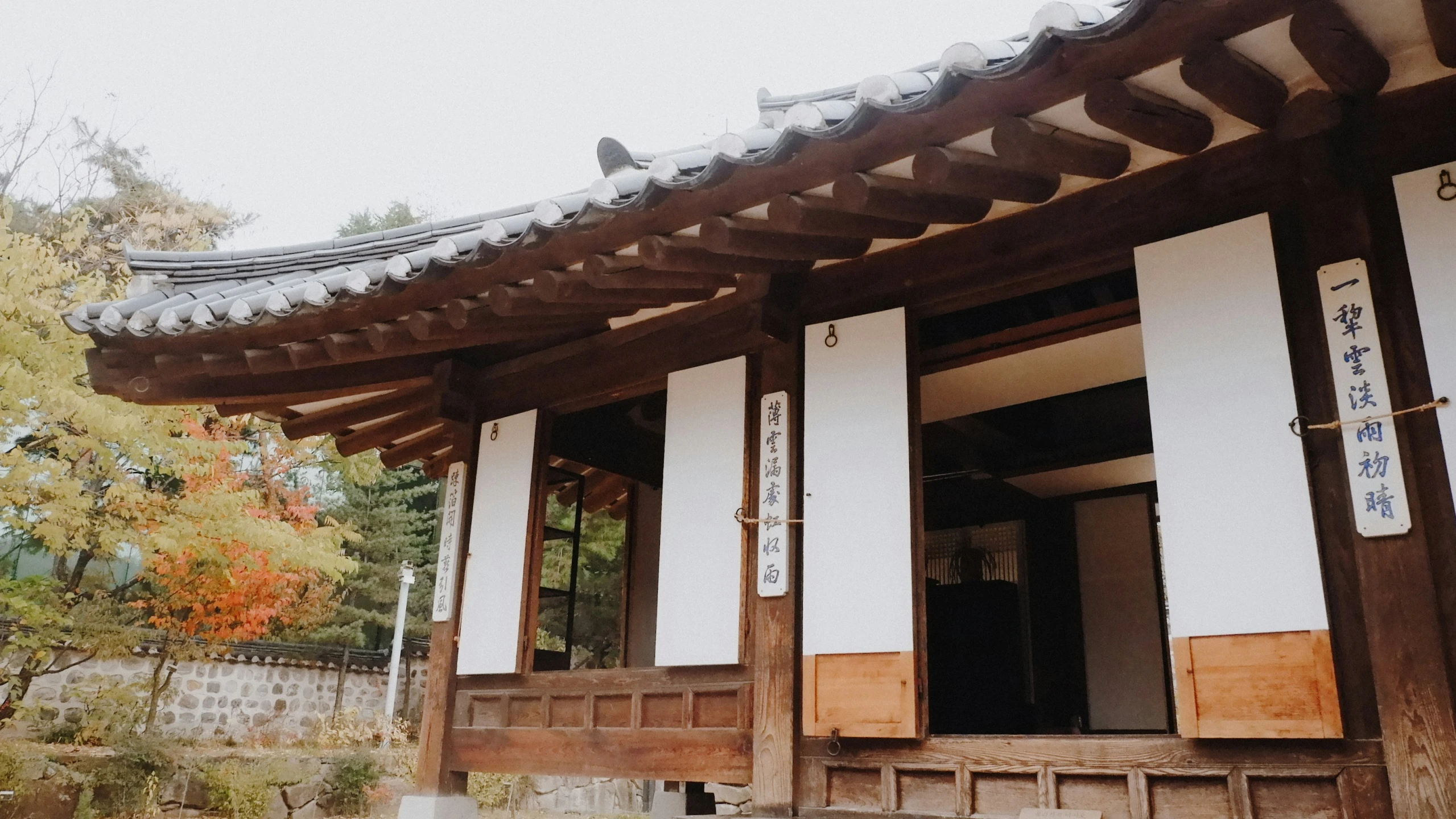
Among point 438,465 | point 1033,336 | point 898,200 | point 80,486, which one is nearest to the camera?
point 898,200

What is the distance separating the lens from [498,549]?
20.2 feet

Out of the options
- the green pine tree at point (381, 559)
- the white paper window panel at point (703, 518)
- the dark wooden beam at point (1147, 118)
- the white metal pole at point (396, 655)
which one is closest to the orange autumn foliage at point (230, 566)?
the white metal pole at point (396, 655)

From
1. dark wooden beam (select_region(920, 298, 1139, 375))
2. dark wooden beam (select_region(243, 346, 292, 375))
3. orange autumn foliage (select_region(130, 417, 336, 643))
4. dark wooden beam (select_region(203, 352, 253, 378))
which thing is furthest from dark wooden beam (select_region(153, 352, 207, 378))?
orange autumn foliage (select_region(130, 417, 336, 643))

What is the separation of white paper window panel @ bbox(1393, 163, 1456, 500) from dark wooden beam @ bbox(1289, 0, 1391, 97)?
39 cm

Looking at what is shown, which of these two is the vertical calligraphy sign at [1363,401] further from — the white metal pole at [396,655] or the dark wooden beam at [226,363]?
the white metal pole at [396,655]

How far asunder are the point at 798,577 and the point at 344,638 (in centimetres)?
1832

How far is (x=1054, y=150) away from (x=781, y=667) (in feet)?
8.39

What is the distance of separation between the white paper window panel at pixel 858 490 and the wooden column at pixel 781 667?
9 centimetres

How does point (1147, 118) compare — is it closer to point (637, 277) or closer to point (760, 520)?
point (637, 277)

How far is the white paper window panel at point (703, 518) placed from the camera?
4941 mm

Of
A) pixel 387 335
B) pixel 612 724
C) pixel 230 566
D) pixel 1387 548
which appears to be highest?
pixel 387 335

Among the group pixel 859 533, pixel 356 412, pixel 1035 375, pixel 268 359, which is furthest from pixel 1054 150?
pixel 356 412

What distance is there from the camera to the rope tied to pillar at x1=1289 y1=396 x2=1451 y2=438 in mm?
3252

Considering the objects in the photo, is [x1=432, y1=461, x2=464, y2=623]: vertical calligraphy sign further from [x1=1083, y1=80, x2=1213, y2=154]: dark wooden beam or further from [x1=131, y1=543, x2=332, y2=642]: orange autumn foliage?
[x1=131, y1=543, x2=332, y2=642]: orange autumn foliage
